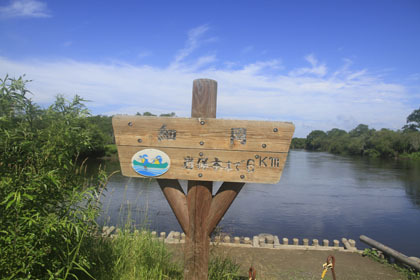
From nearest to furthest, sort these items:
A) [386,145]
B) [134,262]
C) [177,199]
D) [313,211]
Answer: [177,199], [134,262], [313,211], [386,145]

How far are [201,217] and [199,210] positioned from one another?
0.05m

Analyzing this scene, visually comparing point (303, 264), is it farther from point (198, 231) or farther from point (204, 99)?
point (204, 99)

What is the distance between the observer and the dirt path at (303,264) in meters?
4.15

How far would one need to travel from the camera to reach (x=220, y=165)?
172cm

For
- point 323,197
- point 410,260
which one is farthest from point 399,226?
point 410,260

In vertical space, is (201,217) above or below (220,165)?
below

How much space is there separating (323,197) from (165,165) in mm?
14976

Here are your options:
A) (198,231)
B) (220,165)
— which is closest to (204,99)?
(220,165)

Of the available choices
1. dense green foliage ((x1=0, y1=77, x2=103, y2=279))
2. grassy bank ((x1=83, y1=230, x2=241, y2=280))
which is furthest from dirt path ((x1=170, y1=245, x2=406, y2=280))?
dense green foliage ((x1=0, y1=77, x2=103, y2=279))

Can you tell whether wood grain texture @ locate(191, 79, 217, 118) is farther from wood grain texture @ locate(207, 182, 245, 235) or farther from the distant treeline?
the distant treeline

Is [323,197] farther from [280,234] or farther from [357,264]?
[357,264]

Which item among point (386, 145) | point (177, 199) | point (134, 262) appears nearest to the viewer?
point (177, 199)

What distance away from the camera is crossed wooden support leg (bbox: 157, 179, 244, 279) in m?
1.80

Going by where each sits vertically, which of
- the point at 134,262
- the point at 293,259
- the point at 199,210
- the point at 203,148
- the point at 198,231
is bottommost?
the point at 293,259
